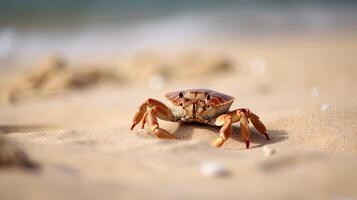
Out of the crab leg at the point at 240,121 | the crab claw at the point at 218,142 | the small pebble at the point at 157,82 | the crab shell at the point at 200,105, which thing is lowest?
the small pebble at the point at 157,82

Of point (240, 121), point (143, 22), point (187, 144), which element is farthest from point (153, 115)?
point (143, 22)

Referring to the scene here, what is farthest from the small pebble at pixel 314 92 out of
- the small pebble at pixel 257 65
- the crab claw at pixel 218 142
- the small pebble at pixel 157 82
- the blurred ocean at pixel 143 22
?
the blurred ocean at pixel 143 22

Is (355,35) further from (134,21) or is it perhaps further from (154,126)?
(154,126)

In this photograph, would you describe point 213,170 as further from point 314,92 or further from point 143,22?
point 143,22

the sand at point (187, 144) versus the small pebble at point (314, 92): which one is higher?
the sand at point (187, 144)

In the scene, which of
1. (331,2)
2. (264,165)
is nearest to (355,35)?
(331,2)

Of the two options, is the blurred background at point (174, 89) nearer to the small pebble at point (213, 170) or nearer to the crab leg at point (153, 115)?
the small pebble at point (213, 170)
